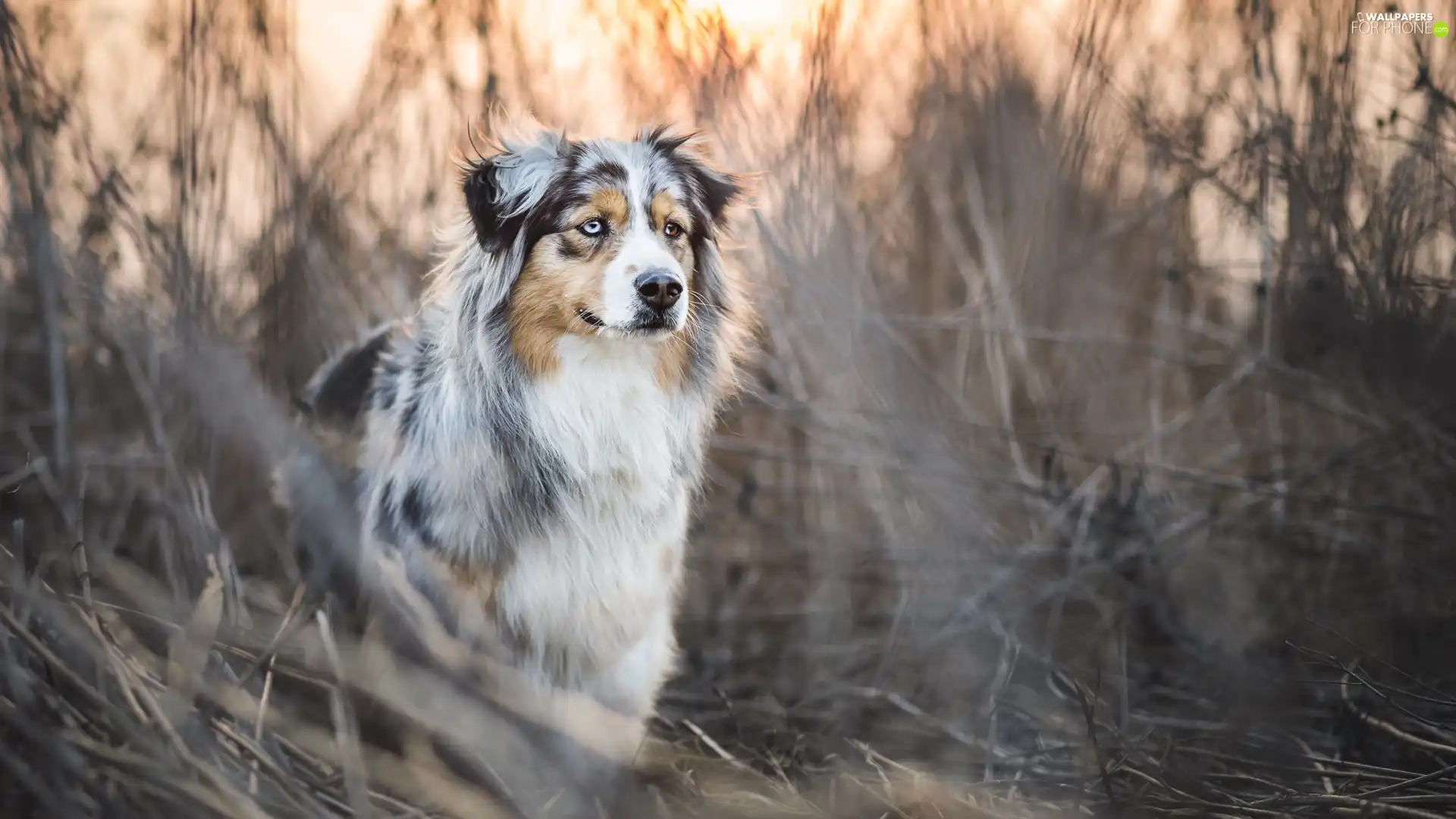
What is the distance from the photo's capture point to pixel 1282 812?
2150 mm

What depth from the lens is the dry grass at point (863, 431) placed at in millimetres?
1969

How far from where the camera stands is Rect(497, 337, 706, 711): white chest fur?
2482 millimetres

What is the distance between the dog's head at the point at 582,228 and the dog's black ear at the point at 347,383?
0.60 m

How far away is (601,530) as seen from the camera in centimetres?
254

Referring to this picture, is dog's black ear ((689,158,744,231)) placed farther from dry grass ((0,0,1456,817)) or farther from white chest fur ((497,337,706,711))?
white chest fur ((497,337,706,711))

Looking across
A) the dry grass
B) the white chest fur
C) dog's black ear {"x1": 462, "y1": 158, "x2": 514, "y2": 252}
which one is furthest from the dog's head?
the dry grass

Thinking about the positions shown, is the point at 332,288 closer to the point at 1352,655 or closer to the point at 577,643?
the point at 577,643

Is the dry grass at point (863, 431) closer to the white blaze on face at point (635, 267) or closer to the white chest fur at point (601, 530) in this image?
the white chest fur at point (601, 530)

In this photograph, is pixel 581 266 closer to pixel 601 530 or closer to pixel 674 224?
pixel 674 224

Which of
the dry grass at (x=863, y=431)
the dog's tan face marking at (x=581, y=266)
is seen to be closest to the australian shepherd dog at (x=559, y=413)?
the dog's tan face marking at (x=581, y=266)

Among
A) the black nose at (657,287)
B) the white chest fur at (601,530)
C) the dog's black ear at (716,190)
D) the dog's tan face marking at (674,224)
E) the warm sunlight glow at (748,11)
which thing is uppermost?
the warm sunlight glow at (748,11)

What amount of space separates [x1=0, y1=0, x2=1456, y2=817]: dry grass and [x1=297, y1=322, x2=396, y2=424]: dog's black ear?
115 mm

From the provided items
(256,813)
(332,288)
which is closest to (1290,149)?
(332,288)

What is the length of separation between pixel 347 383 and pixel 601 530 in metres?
1.00
